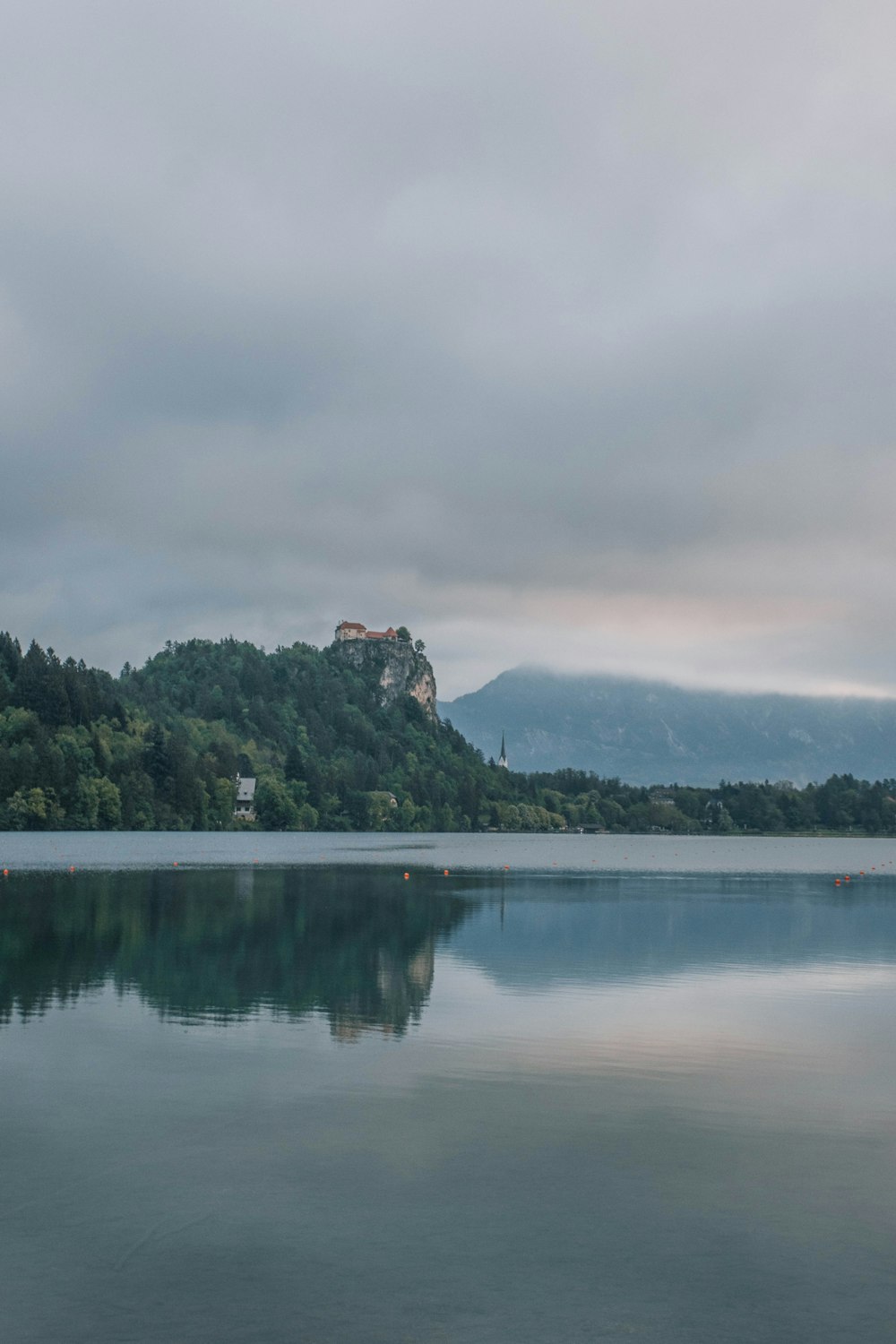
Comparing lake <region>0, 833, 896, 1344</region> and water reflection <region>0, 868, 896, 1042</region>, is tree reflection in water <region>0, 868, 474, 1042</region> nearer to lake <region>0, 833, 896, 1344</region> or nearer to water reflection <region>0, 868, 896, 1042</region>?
water reflection <region>0, 868, 896, 1042</region>

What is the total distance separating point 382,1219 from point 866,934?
5257cm

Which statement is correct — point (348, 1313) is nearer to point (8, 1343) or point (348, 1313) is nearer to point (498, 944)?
point (8, 1343)

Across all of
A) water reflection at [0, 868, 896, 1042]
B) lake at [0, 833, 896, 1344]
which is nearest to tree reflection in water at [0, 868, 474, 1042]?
water reflection at [0, 868, 896, 1042]

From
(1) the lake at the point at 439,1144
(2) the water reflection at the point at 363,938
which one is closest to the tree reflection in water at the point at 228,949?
(2) the water reflection at the point at 363,938

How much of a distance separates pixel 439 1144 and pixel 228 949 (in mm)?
29380

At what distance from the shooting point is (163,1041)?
30.0m

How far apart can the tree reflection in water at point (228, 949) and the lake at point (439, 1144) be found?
0.31 m

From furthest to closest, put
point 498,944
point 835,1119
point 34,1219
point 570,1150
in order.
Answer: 1. point 498,944
2. point 835,1119
3. point 570,1150
4. point 34,1219

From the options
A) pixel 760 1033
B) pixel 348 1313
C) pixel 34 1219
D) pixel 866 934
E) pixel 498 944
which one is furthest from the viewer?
pixel 866 934

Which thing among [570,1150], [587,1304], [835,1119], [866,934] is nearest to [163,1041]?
[570,1150]

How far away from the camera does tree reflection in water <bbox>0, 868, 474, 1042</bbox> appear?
3600 cm

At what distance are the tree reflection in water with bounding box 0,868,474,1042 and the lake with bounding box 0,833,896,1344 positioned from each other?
1.01ft

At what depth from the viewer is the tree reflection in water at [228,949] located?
3600cm

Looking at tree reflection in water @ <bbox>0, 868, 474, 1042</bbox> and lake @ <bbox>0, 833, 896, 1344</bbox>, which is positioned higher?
tree reflection in water @ <bbox>0, 868, 474, 1042</bbox>
